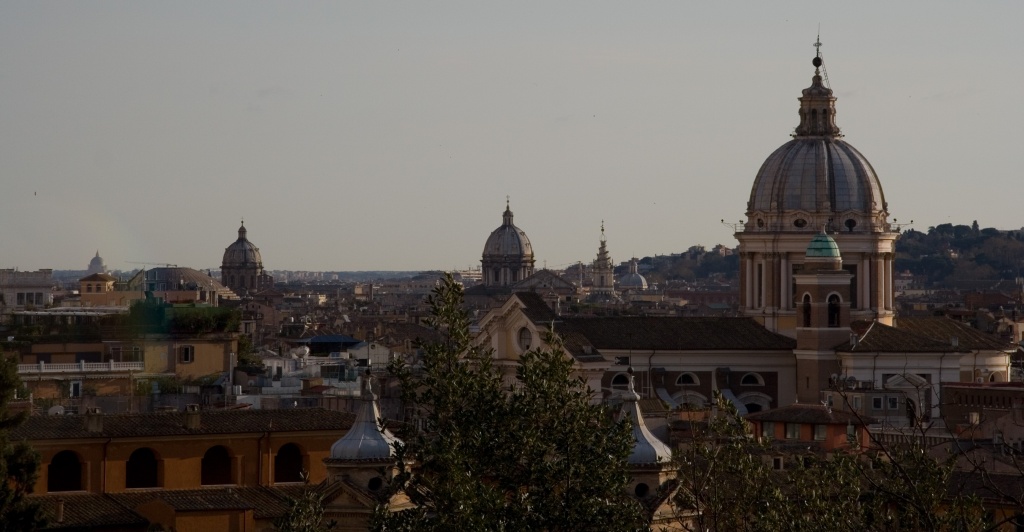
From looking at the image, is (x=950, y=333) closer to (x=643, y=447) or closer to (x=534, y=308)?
(x=534, y=308)

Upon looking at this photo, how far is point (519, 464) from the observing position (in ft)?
79.5

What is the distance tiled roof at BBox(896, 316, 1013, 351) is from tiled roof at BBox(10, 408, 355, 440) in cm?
2125

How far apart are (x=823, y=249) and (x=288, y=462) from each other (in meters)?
22.1

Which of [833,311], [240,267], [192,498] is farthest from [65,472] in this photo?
[240,267]

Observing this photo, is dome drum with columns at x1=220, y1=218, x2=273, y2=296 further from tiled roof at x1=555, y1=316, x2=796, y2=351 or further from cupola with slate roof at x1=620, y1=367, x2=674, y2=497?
cupola with slate roof at x1=620, y1=367, x2=674, y2=497

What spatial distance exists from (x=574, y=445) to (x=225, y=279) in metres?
173

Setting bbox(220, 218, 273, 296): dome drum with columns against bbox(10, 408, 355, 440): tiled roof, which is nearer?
bbox(10, 408, 355, 440): tiled roof

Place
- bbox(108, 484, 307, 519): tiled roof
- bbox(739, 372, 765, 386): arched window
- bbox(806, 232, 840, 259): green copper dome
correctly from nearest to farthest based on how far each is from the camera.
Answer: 1. bbox(108, 484, 307, 519): tiled roof
2. bbox(739, 372, 765, 386): arched window
3. bbox(806, 232, 840, 259): green copper dome

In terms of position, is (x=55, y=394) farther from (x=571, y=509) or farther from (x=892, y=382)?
(x=571, y=509)

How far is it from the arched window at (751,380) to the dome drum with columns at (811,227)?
2.46m

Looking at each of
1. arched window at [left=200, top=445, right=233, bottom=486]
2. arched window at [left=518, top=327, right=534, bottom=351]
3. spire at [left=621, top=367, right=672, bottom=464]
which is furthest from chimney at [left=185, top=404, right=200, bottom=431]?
arched window at [left=518, top=327, right=534, bottom=351]

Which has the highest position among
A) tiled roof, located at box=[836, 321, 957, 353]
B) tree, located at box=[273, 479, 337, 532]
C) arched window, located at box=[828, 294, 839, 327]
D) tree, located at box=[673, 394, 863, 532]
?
arched window, located at box=[828, 294, 839, 327]

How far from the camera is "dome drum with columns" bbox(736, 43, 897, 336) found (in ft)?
194

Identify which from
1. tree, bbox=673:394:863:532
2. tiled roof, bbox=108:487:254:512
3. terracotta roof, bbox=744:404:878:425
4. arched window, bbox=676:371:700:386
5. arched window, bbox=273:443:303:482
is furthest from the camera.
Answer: arched window, bbox=676:371:700:386
